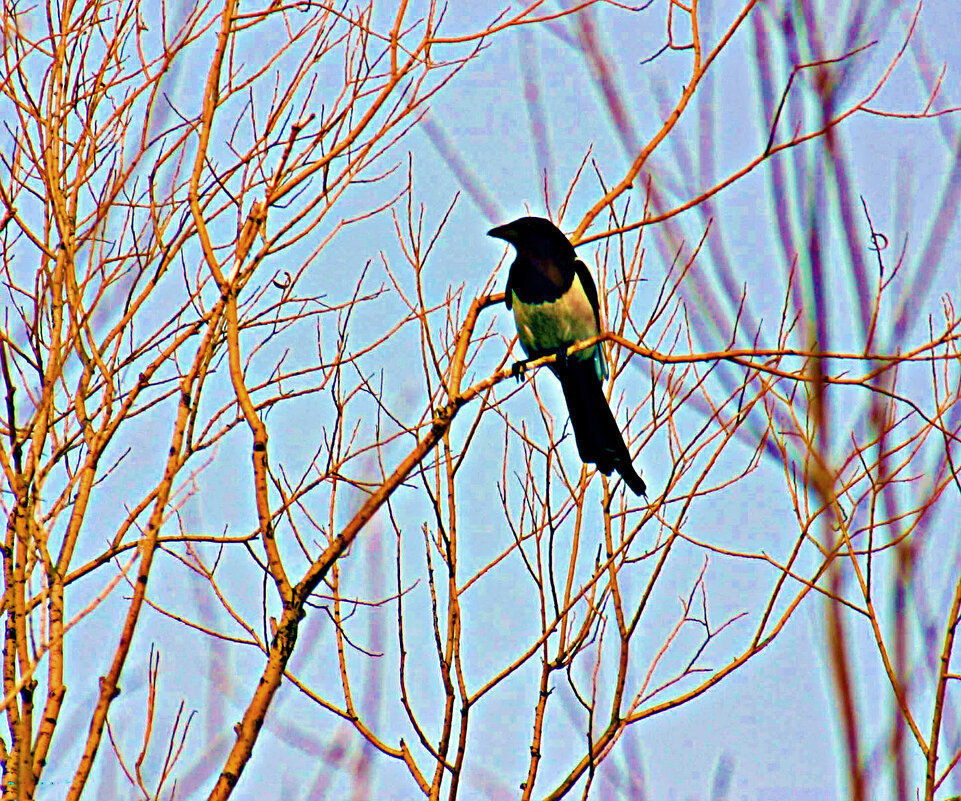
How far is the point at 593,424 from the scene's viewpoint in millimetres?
4270

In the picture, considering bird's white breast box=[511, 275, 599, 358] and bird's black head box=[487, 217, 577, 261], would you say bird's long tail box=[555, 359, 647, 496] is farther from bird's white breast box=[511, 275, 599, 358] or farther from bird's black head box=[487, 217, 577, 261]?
bird's black head box=[487, 217, 577, 261]

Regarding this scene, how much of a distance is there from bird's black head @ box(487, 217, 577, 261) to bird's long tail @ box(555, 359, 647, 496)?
440 millimetres

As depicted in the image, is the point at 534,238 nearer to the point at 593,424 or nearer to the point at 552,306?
the point at 552,306

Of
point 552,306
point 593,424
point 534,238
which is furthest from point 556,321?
point 593,424

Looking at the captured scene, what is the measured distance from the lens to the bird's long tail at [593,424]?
3.85m

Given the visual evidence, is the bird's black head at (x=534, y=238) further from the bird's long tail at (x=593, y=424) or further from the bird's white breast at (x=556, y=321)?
the bird's long tail at (x=593, y=424)

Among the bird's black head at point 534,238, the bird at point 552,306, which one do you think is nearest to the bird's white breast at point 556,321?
the bird at point 552,306

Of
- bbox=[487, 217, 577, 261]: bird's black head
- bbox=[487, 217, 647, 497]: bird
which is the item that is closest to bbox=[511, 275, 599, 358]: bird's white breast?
bbox=[487, 217, 647, 497]: bird

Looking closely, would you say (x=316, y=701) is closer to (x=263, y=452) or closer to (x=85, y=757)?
(x=263, y=452)

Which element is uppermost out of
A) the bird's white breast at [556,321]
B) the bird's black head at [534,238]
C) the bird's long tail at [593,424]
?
the bird's black head at [534,238]

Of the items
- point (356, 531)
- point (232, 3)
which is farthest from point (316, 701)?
point (232, 3)

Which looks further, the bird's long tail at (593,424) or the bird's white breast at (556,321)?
the bird's white breast at (556,321)

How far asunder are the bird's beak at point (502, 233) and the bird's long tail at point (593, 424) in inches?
21.9

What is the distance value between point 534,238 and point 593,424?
93 cm
